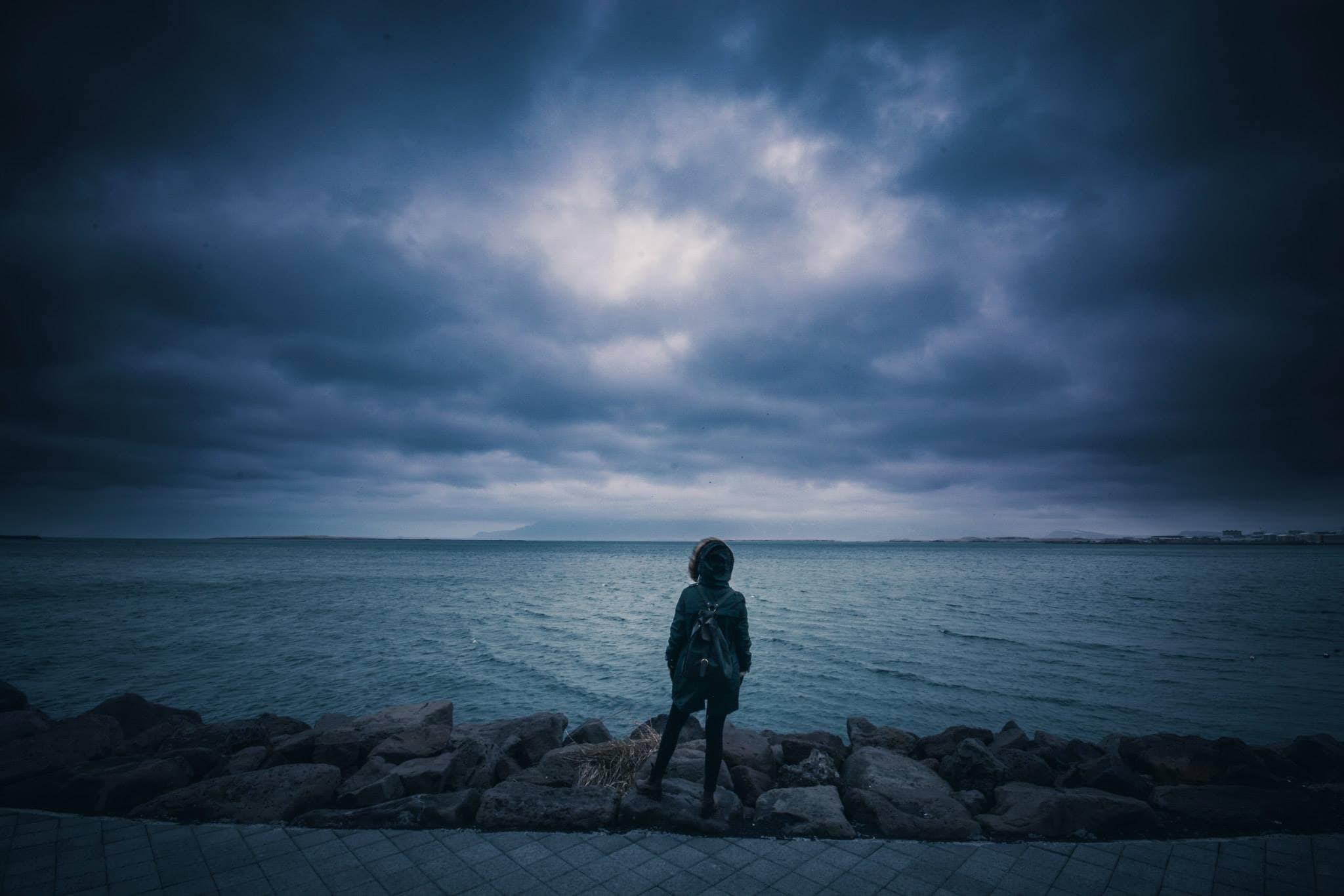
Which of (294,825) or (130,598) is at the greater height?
(294,825)

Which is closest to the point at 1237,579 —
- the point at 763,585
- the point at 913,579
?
the point at 913,579

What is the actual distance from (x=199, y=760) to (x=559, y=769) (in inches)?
195

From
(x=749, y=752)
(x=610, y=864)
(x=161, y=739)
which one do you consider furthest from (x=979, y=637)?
(x=161, y=739)

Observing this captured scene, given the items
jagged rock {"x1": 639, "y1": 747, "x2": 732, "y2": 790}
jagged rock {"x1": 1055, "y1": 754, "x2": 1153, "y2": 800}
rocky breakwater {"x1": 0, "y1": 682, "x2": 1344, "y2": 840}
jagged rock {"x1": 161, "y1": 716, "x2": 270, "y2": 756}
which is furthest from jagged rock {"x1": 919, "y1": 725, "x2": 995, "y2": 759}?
jagged rock {"x1": 161, "y1": 716, "x2": 270, "y2": 756}

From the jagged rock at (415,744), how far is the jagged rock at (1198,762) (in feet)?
34.3

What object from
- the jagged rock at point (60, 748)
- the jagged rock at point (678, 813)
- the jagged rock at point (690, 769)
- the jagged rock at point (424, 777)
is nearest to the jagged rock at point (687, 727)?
the jagged rock at point (690, 769)

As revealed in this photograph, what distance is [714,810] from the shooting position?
5117mm

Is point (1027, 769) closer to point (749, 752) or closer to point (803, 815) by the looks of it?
point (749, 752)

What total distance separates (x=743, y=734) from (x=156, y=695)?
16.6 meters

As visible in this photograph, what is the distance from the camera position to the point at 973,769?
23.6ft

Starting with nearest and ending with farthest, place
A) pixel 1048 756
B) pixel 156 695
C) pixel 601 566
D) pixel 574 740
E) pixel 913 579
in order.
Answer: pixel 1048 756 < pixel 574 740 < pixel 156 695 < pixel 913 579 < pixel 601 566

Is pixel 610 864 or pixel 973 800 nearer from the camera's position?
pixel 610 864

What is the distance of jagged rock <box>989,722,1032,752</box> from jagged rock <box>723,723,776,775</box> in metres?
3.97

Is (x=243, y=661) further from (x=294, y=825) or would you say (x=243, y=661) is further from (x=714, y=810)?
(x=714, y=810)
